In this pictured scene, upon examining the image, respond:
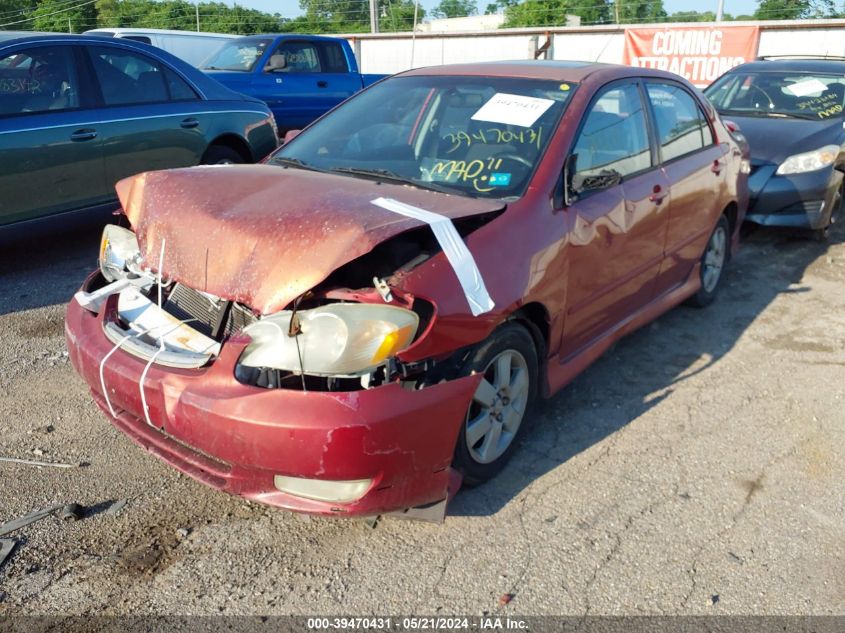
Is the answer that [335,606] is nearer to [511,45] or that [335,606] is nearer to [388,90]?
[388,90]

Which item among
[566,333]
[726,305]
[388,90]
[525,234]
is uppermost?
[388,90]

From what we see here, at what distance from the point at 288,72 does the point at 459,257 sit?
8692 mm

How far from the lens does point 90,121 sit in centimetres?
558

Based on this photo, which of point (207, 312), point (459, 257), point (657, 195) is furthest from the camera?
point (657, 195)

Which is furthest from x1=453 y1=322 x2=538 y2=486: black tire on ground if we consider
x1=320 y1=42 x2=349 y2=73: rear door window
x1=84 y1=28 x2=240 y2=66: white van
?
x1=84 y1=28 x2=240 y2=66: white van

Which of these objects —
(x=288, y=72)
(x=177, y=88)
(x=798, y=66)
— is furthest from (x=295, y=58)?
(x=798, y=66)

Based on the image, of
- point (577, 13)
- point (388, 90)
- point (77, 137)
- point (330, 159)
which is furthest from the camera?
point (577, 13)

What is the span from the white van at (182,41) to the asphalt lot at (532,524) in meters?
10.1

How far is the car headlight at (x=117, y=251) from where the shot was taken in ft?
10.9

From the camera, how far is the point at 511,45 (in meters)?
21.0

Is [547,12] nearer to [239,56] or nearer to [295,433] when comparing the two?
[239,56]

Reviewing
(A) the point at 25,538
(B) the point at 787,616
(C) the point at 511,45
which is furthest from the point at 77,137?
(C) the point at 511,45

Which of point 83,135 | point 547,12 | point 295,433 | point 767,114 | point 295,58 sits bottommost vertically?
point 295,433

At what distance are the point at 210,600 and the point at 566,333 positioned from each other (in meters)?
1.89
